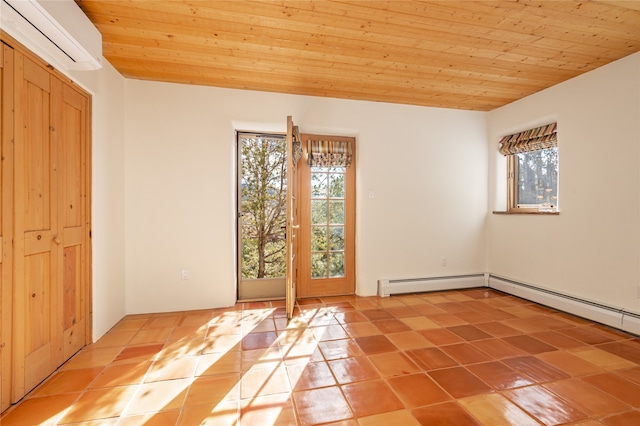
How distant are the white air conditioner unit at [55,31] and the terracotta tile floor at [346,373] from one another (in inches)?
83.2

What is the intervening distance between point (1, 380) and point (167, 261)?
5.21ft

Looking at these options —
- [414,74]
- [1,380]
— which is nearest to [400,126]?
[414,74]

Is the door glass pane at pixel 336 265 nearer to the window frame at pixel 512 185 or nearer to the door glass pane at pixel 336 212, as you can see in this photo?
the door glass pane at pixel 336 212

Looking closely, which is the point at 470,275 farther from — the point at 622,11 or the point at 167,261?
the point at 167,261

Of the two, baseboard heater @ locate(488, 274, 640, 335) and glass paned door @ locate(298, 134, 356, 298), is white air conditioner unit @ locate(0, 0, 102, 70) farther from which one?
baseboard heater @ locate(488, 274, 640, 335)

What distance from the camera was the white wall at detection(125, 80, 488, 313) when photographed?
305 centimetres

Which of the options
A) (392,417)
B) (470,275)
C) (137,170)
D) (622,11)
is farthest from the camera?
(470,275)

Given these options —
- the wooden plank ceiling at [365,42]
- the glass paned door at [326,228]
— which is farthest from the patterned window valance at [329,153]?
the wooden plank ceiling at [365,42]

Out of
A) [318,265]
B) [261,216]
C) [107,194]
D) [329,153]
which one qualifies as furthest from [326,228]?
[107,194]

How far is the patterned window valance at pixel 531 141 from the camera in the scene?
10.8ft

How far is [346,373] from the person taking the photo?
1969 millimetres

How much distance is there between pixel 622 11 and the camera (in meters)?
1.99

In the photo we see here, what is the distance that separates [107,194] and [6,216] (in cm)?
110

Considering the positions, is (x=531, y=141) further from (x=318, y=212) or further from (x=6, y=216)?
(x=6, y=216)
